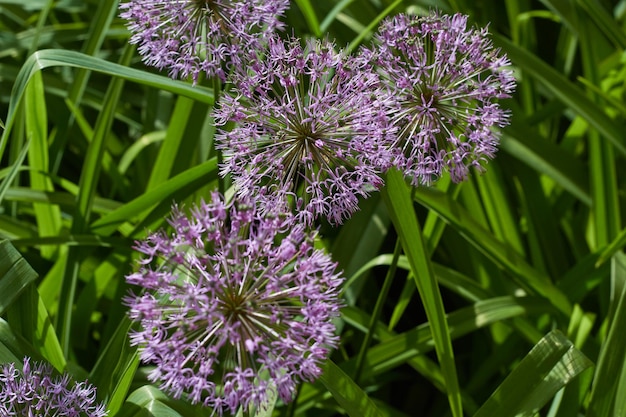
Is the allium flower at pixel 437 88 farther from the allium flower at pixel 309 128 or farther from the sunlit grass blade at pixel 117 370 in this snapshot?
the sunlit grass blade at pixel 117 370

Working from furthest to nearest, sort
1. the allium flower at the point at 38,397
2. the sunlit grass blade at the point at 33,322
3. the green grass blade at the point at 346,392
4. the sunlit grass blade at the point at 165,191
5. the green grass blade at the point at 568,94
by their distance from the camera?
the green grass blade at the point at 568,94
the sunlit grass blade at the point at 165,191
the sunlit grass blade at the point at 33,322
the green grass blade at the point at 346,392
the allium flower at the point at 38,397

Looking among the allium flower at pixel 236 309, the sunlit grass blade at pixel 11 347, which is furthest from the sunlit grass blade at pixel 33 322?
the allium flower at pixel 236 309

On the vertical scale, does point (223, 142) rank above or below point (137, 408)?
above

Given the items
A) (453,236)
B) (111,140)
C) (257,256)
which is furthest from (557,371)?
(111,140)

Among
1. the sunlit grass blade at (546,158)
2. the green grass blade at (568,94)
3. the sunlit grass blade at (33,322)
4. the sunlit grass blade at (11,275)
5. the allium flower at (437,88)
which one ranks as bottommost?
the sunlit grass blade at (33,322)

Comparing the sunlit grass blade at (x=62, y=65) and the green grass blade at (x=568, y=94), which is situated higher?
the green grass blade at (x=568, y=94)

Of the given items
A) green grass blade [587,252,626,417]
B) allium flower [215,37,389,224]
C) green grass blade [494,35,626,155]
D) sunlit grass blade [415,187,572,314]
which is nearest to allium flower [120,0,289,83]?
allium flower [215,37,389,224]

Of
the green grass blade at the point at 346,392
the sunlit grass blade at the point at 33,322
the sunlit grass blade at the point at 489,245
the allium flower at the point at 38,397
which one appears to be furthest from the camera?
the sunlit grass blade at the point at 489,245

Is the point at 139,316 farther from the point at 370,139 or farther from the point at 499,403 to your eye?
the point at 499,403
